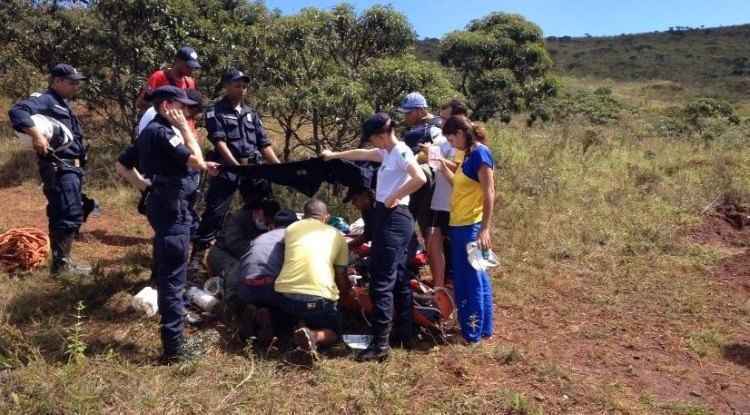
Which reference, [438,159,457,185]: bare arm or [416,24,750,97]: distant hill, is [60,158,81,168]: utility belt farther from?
[416,24,750,97]: distant hill

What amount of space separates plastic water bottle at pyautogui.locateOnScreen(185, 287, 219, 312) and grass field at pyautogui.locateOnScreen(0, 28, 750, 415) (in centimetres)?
18

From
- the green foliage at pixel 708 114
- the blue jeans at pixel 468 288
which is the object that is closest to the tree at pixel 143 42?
the blue jeans at pixel 468 288

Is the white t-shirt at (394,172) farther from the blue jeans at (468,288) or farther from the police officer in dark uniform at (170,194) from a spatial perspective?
the police officer in dark uniform at (170,194)

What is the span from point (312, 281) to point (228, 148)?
63.4 inches

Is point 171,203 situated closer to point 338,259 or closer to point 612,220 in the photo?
point 338,259

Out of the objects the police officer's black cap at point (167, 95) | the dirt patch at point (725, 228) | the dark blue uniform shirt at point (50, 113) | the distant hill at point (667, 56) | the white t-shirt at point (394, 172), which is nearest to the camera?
the police officer's black cap at point (167, 95)

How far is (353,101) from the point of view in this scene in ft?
20.3

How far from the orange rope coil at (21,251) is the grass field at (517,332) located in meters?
0.13

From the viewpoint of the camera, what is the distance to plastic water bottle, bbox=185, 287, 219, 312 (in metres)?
4.29

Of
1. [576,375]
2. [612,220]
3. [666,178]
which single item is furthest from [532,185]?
[576,375]

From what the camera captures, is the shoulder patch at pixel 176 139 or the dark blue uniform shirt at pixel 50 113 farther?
the dark blue uniform shirt at pixel 50 113

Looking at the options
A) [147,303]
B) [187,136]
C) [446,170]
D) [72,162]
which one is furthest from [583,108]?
[187,136]

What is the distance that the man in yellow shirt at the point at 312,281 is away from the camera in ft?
12.3

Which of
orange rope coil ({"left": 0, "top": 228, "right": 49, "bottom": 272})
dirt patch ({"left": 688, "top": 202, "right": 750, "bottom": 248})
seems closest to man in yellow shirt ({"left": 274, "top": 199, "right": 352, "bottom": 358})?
orange rope coil ({"left": 0, "top": 228, "right": 49, "bottom": 272})
